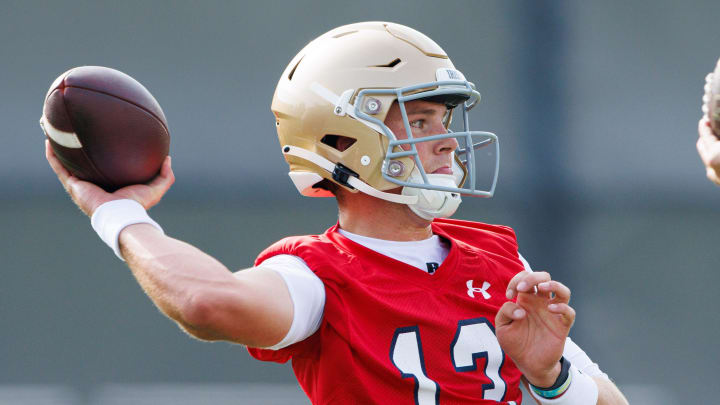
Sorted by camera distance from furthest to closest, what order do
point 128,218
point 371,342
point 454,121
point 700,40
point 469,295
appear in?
point 700,40 < point 454,121 < point 469,295 < point 371,342 < point 128,218

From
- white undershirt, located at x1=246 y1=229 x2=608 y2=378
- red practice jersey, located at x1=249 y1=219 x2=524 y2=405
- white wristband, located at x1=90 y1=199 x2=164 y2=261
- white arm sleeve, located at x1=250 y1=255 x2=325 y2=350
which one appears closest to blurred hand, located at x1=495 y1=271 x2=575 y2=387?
red practice jersey, located at x1=249 y1=219 x2=524 y2=405

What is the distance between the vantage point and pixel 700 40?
5.10 meters

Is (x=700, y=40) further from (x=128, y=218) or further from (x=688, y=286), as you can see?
(x=128, y=218)

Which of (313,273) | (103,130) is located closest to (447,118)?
(313,273)

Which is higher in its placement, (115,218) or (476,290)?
(115,218)

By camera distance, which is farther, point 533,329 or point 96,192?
point 533,329

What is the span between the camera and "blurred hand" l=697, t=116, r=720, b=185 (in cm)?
177

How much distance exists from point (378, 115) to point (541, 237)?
300 centimetres

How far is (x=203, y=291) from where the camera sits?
59.0 inches

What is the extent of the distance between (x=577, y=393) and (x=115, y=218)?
107 centimetres

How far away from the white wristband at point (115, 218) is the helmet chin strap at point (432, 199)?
0.62 m

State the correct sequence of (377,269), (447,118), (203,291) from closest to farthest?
(203,291) → (377,269) → (447,118)

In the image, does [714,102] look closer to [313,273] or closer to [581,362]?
[581,362]

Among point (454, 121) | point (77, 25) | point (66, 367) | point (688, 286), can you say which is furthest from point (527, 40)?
point (66, 367)
